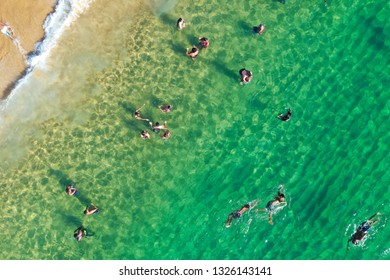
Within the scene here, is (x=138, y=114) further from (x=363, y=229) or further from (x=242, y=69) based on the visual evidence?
(x=363, y=229)

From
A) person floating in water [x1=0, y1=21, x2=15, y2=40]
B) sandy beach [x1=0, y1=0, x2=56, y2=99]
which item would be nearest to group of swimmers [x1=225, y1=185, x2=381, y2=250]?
sandy beach [x1=0, y1=0, x2=56, y2=99]

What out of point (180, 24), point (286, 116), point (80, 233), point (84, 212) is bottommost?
point (80, 233)

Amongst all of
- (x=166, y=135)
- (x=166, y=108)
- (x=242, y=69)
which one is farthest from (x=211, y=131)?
(x=242, y=69)

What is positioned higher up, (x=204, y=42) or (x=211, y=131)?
(x=204, y=42)

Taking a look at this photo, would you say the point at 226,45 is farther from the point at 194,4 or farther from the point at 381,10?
the point at 381,10

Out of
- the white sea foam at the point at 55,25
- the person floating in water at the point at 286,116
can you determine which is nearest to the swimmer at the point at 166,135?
the person floating in water at the point at 286,116

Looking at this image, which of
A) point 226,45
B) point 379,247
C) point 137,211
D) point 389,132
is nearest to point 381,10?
point 389,132
